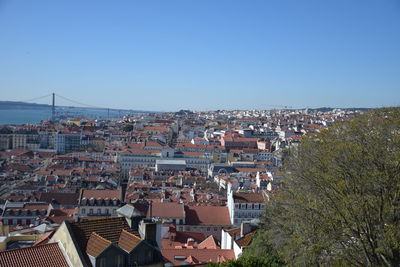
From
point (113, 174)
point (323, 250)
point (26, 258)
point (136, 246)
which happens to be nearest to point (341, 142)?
point (323, 250)

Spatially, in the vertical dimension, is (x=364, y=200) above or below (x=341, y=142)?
below

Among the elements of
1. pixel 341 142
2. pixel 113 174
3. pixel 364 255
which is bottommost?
pixel 113 174

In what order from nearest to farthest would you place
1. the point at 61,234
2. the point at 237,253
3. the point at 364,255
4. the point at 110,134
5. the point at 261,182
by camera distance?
the point at 61,234, the point at 364,255, the point at 237,253, the point at 261,182, the point at 110,134

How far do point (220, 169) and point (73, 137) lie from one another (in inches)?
1405

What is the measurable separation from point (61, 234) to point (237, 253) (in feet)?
28.9

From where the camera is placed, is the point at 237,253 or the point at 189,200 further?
the point at 189,200

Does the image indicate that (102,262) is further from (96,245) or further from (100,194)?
(100,194)

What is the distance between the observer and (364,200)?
10.0 m

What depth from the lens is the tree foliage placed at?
32.7 ft

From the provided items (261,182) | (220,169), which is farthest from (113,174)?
(261,182)

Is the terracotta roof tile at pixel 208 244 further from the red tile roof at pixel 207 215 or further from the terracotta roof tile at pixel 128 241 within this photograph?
the terracotta roof tile at pixel 128 241

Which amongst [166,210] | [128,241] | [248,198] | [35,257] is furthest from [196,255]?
[248,198]

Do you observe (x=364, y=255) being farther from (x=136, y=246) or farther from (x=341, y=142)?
(x=136, y=246)

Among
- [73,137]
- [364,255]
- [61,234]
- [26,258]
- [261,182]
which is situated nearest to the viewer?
[26,258]
